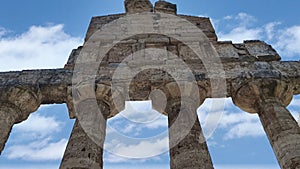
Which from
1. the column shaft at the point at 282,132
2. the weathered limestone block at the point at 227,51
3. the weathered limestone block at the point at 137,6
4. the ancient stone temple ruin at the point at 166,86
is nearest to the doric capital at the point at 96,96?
the ancient stone temple ruin at the point at 166,86

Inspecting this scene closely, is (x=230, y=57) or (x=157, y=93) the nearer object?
(x=157, y=93)

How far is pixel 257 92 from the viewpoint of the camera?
859 cm

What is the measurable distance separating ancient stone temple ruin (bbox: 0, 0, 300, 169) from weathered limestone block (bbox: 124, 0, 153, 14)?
1.43 metres

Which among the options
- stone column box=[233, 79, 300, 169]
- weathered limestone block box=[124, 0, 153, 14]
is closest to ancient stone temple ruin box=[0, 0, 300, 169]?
stone column box=[233, 79, 300, 169]

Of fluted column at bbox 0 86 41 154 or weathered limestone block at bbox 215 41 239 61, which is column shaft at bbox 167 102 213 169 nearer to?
weathered limestone block at bbox 215 41 239 61

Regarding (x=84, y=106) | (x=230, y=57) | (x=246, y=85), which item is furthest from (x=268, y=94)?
(x=84, y=106)

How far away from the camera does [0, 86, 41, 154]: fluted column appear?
827 cm

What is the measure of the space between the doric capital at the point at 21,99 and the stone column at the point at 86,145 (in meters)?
1.44

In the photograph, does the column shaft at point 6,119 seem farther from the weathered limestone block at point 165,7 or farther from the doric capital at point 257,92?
the weathered limestone block at point 165,7

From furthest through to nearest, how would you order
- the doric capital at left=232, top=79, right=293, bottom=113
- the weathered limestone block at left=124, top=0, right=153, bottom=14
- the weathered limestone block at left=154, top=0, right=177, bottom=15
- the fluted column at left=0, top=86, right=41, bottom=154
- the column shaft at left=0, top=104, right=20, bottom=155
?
the weathered limestone block at left=154, top=0, right=177, bottom=15
the weathered limestone block at left=124, top=0, right=153, bottom=14
the doric capital at left=232, top=79, right=293, bottom=113
the fluted column at left=0, top=86, right=41, bottom=154
the column shaft at left=0, top=104, right=20, bottom=155

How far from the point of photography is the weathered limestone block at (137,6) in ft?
40.5

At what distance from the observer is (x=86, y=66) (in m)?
9.59

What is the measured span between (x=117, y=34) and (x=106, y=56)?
1.35m

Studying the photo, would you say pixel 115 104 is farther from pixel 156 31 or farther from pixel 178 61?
pixel 156 31
